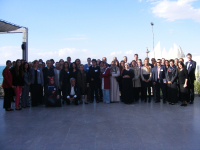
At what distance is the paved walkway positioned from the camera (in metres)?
4.20

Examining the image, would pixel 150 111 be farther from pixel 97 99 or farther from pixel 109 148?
pixel 109 148

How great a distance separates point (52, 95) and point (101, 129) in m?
3.77

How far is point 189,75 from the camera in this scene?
8688mm

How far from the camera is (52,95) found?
8.44m

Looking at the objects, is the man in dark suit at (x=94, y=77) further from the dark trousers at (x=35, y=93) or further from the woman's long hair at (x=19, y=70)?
the woman's long hair at (x=19, y=70)

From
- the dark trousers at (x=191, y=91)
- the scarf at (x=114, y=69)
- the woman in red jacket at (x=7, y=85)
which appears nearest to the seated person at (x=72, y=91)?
the scarf at (x=114, y=69)

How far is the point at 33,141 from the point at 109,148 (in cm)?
159

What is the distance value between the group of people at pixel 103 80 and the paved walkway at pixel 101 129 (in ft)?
3.37

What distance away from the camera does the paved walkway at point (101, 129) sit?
4.20 metres

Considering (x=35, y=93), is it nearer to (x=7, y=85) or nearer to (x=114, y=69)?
(x=7, y=85)

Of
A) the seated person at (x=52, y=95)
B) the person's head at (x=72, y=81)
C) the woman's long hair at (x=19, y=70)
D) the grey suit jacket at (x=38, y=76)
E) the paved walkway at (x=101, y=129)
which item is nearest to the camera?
the paved walkway at (x=101, y=129)

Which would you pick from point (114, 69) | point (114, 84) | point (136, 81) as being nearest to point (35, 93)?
point (114, 84)

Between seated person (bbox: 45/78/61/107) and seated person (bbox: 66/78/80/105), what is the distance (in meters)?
0.45

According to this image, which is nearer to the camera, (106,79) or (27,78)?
(27,78)
